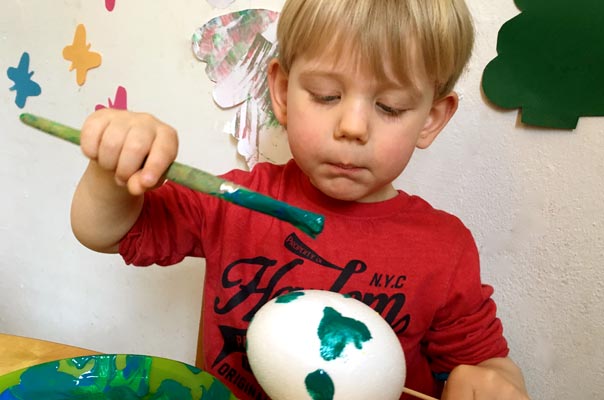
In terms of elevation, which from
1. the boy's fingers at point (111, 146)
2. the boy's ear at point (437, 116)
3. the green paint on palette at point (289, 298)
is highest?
the boy's fingers at point (111, 146)

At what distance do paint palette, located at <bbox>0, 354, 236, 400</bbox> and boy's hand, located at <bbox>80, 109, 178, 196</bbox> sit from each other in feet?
0.64

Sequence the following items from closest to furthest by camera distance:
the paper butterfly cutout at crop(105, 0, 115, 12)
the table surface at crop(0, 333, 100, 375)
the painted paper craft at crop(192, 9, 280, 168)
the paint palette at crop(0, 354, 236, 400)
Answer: the paint palette at crop(0, 354, 236, 400)
the table surface at crop(0, 333, 100, 375)
the painted paper craft at crop(192, 9, 280, 168)
the paper butterfly cutout at crop(105, 0, 115, 12)

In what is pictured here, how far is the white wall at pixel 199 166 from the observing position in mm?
707

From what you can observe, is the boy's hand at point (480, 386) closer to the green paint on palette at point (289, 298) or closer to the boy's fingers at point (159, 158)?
the green paint on palette at point (289, 298)

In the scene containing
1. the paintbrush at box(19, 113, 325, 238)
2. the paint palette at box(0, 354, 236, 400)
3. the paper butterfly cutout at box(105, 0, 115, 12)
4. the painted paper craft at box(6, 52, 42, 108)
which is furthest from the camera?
the painted paper craft at box(6, 52, 42, 108)

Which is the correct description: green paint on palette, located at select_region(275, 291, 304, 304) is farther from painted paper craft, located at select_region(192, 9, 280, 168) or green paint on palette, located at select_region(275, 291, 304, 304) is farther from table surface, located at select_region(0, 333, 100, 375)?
painted paper craft, located at select_region(192, 9, 280, 168)

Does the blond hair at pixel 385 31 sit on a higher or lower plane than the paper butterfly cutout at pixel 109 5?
lower

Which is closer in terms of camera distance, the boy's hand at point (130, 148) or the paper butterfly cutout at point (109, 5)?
the boy's hand at point (130, 148)

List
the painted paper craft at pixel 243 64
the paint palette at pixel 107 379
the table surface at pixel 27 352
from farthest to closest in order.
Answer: the painted paper craft at pixel 243 64
the table surface at pixel 27 352
the paint palette at pixel 107 379

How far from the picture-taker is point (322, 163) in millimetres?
580

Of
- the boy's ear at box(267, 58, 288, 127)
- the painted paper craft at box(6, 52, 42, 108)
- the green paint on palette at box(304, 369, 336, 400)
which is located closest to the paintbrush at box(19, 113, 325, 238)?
the green paint on palette at box(304, 369, 336, 400)

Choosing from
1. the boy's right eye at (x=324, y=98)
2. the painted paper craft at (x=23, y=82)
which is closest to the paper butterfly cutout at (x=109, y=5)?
the painted paper craft at (x=23, y=82)

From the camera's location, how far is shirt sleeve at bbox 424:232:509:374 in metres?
0.63

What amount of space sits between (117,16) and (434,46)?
677mm
